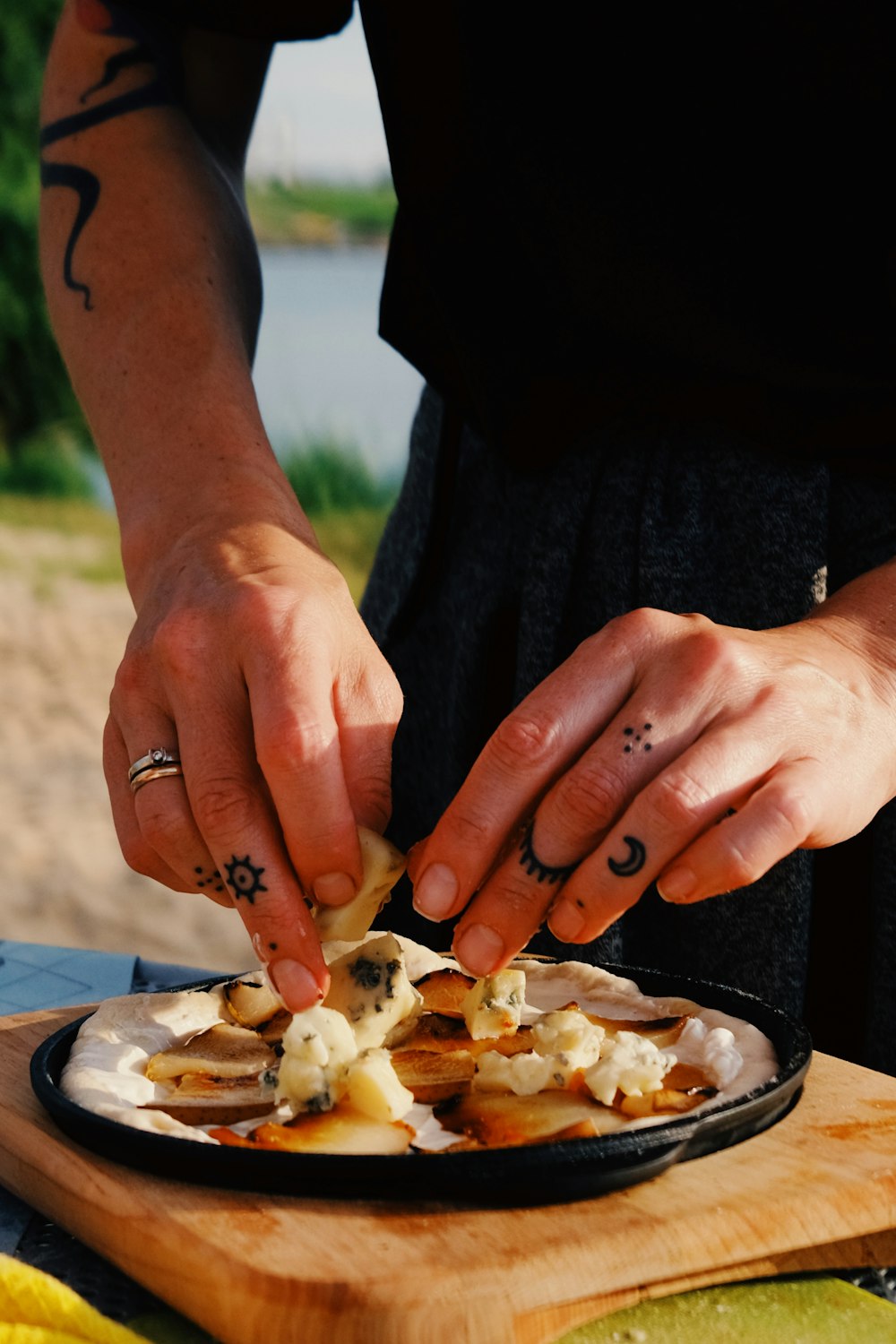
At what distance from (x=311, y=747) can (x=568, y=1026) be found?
1.13 ft

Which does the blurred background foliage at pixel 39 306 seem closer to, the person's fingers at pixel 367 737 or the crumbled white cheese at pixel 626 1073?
the person's fingers at pixel 367 737

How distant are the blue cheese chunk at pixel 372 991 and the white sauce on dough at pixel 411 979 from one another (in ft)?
0.16

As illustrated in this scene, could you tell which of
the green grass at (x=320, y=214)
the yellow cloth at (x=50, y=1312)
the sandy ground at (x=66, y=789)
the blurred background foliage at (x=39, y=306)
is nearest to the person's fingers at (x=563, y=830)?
the yellow cloth at (x=50, y=1312)

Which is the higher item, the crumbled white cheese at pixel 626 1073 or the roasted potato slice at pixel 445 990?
the crumbled white cheese at pixel 626 1073

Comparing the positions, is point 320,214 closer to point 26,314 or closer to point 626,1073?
point 26,314

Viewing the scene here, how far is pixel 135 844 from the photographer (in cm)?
134

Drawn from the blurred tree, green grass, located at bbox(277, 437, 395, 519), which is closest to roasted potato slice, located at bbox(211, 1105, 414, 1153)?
green grass, located at bbox(277, 437, 395, 519)

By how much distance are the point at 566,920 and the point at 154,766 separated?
1.31 feet

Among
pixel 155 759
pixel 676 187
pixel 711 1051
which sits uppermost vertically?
pixel 676 187

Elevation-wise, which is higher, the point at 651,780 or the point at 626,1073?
the point at 651,780

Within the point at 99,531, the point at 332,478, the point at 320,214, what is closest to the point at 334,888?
the point at 332,478

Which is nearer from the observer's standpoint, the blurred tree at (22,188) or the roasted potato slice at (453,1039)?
the roasted potato slice at (453,1039)

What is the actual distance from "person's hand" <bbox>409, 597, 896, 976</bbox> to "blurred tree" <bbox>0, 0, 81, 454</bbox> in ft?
41.2

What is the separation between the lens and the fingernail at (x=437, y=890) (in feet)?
4.00
